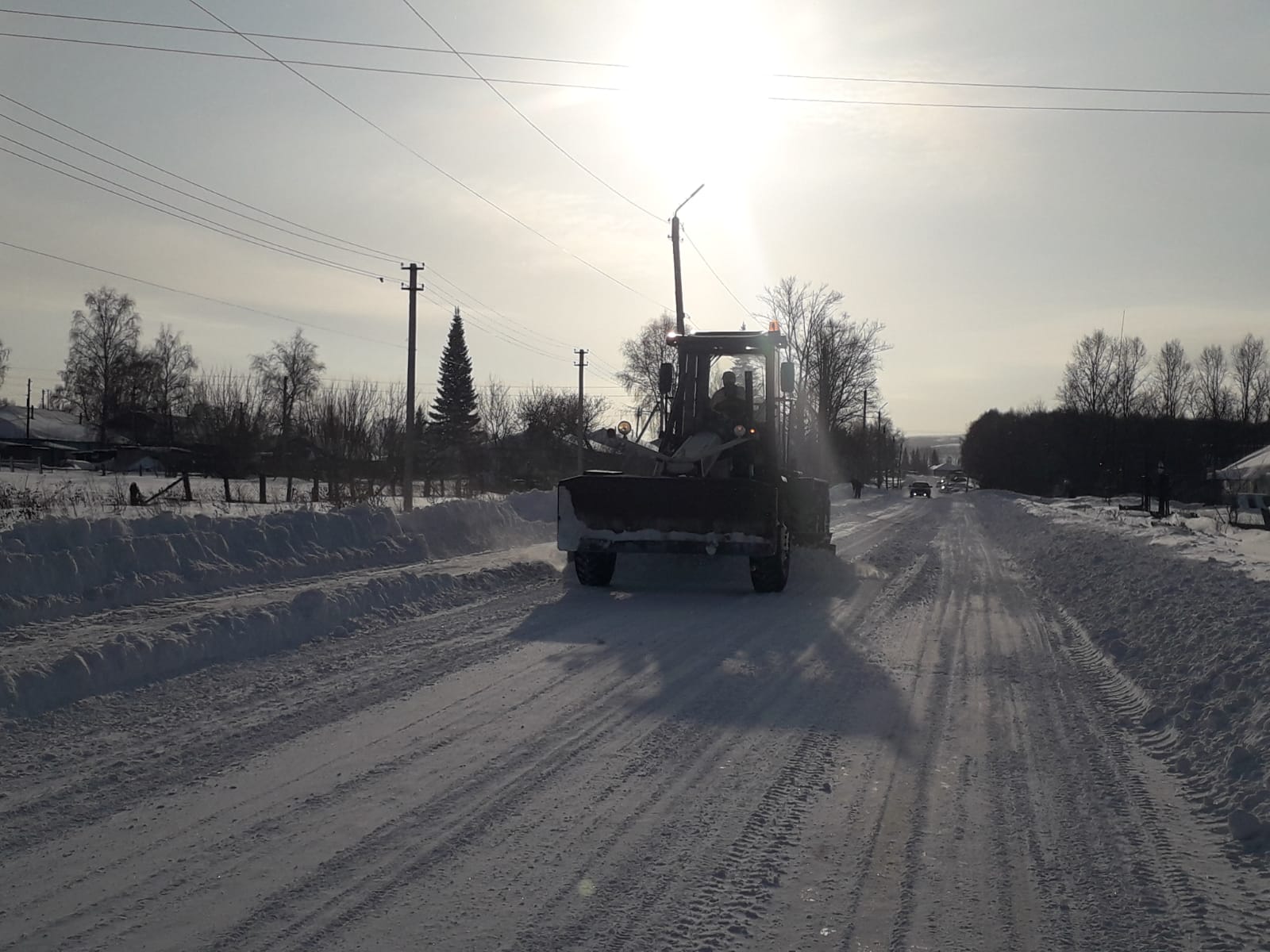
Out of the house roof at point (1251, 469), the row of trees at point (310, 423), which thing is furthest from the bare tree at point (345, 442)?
the house roof at point (1251, 469)

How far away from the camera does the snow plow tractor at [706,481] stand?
500 inches

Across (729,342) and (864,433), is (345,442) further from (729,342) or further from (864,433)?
(864,433)

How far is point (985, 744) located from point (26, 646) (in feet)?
24.0

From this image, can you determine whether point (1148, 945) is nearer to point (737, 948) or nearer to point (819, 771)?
point (737, 948)

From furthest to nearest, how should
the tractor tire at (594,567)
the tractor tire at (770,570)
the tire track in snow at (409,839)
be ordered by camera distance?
the tractor tire at (594,567) < the tractor tire at (770,570) < the tire track in snow at (409,839)

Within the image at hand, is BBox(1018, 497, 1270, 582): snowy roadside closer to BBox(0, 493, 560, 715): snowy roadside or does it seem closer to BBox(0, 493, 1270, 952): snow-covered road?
BBox(0, 493, 1270, 952): snow-covered road

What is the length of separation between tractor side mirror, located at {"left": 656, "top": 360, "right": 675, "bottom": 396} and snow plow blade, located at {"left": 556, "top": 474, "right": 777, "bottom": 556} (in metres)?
1.84

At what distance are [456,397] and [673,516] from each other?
65442mm

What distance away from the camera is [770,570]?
13125 mm

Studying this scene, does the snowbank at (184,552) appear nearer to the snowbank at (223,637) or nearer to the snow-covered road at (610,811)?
the snowbank at (223,637)

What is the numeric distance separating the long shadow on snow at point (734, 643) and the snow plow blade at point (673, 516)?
2.17 ft

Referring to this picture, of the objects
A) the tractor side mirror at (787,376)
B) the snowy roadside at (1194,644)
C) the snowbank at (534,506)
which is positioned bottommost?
the snowy roadside at (1194,644)

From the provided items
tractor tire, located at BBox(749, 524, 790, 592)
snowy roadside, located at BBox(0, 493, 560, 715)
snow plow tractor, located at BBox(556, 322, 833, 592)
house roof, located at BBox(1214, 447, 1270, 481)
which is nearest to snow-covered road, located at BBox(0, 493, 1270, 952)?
snowy roadside, located at BBox(0, 493, 560, 715)

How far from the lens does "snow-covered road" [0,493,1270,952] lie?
146 inches
